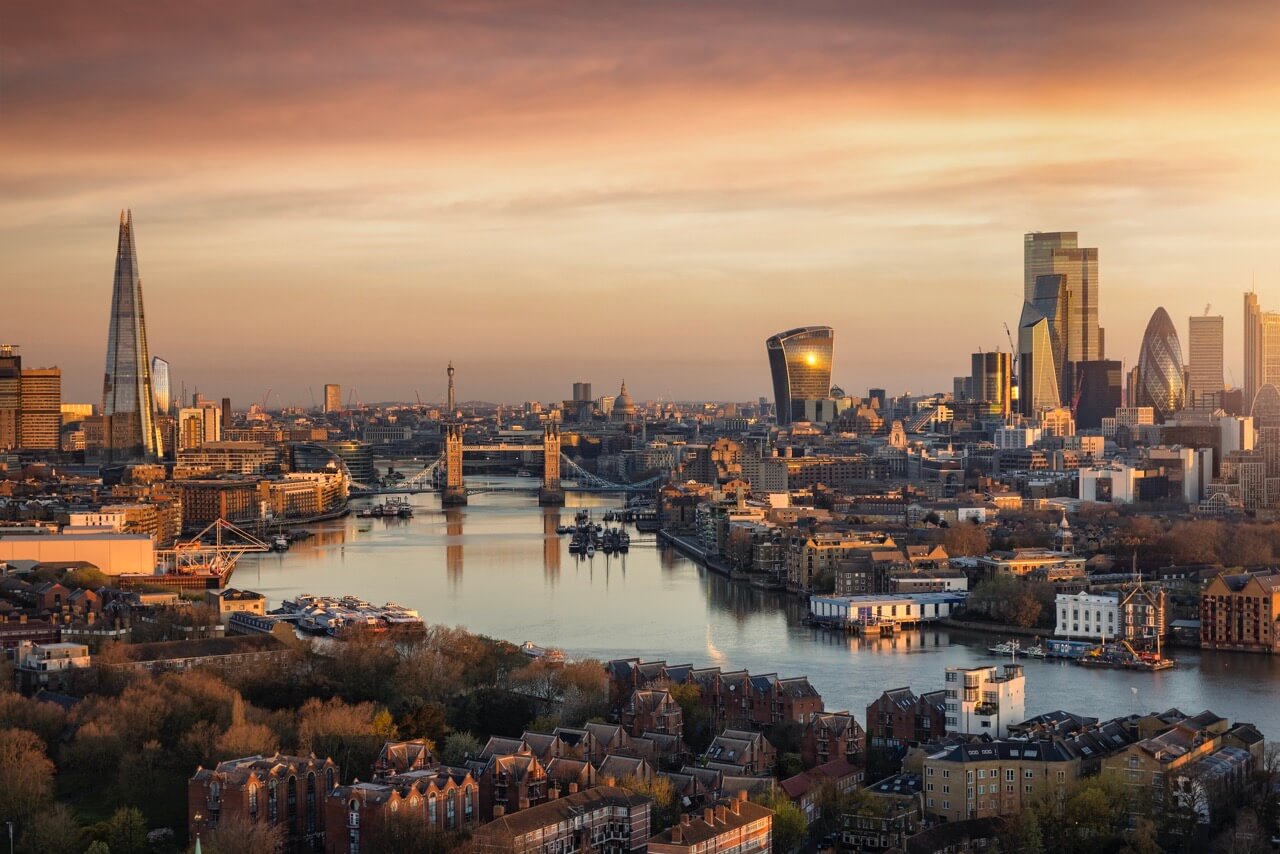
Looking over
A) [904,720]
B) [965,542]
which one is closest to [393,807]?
[904,720]

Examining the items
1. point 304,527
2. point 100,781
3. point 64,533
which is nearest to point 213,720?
point 100,781

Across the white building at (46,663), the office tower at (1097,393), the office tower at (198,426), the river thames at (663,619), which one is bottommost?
the river thames at (663,619)

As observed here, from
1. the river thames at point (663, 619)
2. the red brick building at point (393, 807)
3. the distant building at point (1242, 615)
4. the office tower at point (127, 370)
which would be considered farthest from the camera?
the office tower at point (127, 370)

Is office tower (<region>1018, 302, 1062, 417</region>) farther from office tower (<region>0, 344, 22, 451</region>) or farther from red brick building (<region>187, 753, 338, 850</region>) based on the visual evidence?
red brick building (<region>187, 753, 338, 850</region>)

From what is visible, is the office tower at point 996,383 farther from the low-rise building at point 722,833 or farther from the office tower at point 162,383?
the low-rise building at point 722,833

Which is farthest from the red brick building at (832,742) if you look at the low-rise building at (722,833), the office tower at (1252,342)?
the office tower at (1252,342)

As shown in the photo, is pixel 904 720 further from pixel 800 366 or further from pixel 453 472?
pixel 800 366

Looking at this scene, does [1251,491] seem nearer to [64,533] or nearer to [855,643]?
[855,643]
